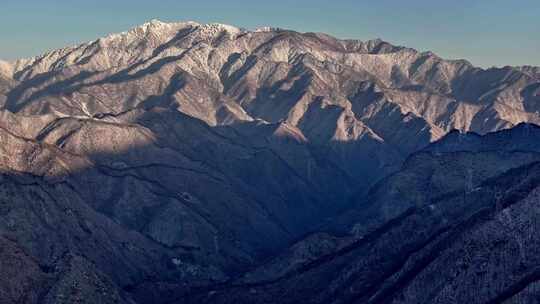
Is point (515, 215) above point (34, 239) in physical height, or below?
above

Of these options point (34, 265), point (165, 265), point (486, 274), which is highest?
point (486, 274)

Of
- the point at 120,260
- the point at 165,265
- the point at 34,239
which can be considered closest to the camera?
the point at 34,239

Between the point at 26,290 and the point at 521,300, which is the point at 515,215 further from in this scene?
the point at 26,290

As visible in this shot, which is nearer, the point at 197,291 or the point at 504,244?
the point at 504,244

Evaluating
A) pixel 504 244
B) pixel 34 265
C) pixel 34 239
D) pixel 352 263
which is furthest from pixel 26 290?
pixel 504 244

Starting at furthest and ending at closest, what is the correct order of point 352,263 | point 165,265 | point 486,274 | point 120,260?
point 165,265 → point 120,260 → point 352,263 → point 486,274

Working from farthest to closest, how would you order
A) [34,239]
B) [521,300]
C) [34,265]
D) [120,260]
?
[120,260]
[34,239]
[34,265]
[521,300]

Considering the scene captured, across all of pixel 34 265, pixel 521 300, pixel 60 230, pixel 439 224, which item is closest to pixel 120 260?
pixel 60 230

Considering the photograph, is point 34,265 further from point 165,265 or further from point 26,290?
point 165,265

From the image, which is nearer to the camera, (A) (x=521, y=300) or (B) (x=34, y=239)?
(A) (x=521, y=300)
